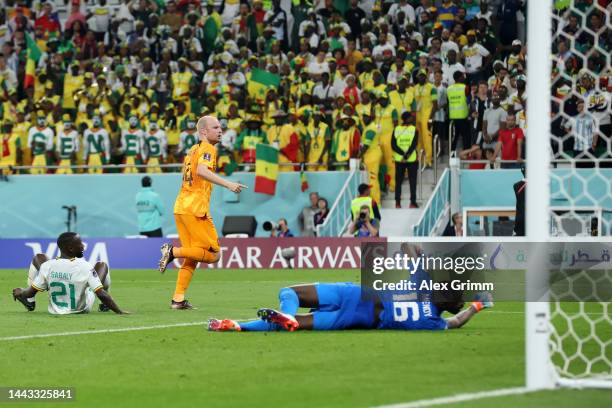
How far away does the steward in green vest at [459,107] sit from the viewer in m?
27.3

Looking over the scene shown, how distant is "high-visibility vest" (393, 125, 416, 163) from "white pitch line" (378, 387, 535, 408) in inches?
788

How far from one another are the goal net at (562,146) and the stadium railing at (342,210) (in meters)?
15.4

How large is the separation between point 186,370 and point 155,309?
5647 mm

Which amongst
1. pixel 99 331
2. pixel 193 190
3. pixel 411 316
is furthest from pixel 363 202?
pixel 411 316

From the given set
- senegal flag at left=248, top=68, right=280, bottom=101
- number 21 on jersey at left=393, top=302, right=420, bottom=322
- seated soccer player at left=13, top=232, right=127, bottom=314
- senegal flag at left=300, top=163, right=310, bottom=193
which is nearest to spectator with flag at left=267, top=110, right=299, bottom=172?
senegal flag at left=300, top=163, right=310, bottom=193

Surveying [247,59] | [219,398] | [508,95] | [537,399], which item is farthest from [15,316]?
[247,59]

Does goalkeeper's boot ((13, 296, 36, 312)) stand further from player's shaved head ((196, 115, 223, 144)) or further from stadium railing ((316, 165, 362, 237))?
stadium railing ((316, 165, 362, 237))

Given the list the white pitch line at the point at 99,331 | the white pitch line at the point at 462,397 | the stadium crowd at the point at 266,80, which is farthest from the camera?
the stadium crowd at the point at 266,80

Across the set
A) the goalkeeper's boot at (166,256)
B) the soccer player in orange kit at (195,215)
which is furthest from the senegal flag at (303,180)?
the goalkeeper's boot at (166,256)

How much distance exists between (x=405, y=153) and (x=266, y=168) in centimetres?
338

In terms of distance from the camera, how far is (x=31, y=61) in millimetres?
34062

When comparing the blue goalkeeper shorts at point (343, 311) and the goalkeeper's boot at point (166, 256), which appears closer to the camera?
the blue goalkeeper shorts at point (343, 311)

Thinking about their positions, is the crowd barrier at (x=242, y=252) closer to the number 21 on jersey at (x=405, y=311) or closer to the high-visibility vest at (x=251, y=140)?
the high-visibility vest at (x=251, y=140)

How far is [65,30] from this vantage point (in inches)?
1417
